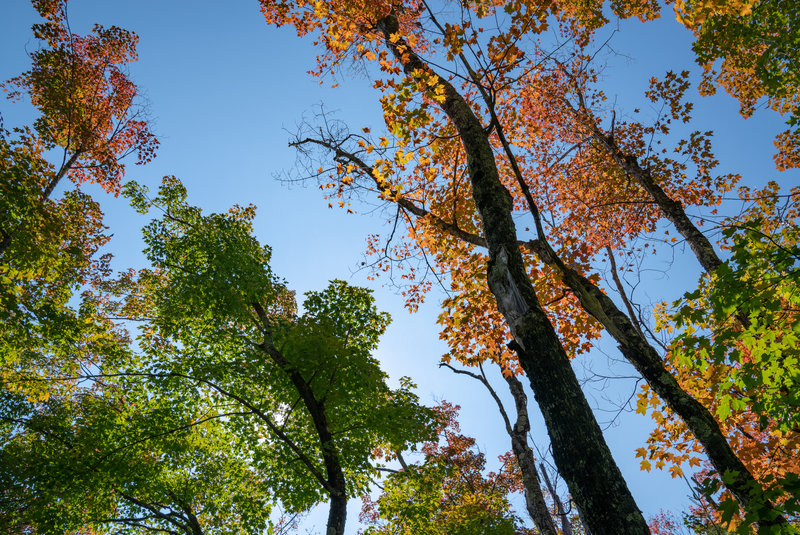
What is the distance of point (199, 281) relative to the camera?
28.5ft

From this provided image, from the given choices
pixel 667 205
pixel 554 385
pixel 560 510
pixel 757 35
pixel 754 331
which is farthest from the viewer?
pixel 560 510

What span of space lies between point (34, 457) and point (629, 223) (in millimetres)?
17884

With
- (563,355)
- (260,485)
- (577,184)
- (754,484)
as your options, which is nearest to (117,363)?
(260,485)

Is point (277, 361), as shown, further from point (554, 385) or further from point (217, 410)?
point (554, 385)

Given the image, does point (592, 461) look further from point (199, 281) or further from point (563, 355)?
point (199, 281)

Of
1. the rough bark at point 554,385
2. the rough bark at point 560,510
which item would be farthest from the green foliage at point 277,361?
the rough bark at point 560,510

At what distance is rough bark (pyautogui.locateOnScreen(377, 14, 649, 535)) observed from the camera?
248cm

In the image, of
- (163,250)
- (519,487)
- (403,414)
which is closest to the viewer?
(403,414)

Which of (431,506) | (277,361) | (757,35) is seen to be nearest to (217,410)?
(277,361)

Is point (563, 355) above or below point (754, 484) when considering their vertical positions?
above

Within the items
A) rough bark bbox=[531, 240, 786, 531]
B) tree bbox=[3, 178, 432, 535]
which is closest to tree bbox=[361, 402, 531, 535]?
tree bbox=[3, 178, 432, 535]

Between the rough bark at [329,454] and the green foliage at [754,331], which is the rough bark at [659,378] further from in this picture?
the rough bark at [329,454]

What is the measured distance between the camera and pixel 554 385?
Answer: 2.99 meters

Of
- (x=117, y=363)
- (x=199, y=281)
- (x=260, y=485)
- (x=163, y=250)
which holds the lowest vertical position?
(x=260, y=485)
